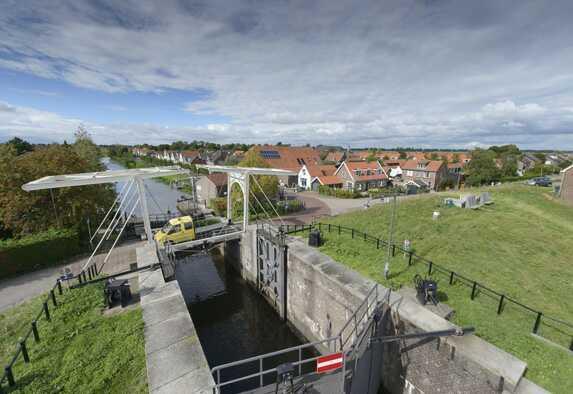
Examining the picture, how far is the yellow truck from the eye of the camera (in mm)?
16859

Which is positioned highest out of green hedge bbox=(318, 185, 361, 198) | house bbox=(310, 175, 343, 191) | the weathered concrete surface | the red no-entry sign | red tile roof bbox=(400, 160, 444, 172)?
red tile roof bbox=(400, 160, 444, 172)

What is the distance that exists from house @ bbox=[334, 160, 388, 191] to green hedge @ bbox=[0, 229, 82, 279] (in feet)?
126

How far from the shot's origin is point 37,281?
13.6m

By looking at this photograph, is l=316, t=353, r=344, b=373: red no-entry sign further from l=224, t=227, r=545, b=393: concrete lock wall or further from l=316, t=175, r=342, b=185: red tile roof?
l=316, t=175, r=342, b=185: red tile roof

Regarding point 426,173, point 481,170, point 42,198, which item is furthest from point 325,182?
point 42,198

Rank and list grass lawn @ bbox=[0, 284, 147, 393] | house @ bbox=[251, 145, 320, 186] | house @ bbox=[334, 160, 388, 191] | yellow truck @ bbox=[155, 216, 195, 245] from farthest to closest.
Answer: house @ bbox=[251, 145, 320, 186] → house @ bbox=[334, 160, 388, 191] → yellow truck @ bbox=[155, 216, 195, 245] → grass lawn @ bbox=[0, 284, 147, 393]

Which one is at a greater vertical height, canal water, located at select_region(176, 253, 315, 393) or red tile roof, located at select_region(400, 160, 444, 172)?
red tile roof, located at select_region(400, 160, 444, 172)

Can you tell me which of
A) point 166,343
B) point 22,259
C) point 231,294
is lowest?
point 231,294

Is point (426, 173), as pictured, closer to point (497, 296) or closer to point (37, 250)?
point (497, 296)

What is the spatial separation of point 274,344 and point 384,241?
29.0 ft

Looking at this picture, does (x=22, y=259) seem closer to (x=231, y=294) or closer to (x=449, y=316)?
(x=231, y=294)

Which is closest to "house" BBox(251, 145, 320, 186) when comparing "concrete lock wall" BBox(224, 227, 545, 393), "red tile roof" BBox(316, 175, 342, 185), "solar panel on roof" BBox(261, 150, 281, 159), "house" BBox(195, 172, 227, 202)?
"solar panel on roof" BBox(261, 150, 281, 159)

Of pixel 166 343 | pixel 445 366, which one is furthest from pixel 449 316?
pixel 166 343

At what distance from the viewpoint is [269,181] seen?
91.6ft
